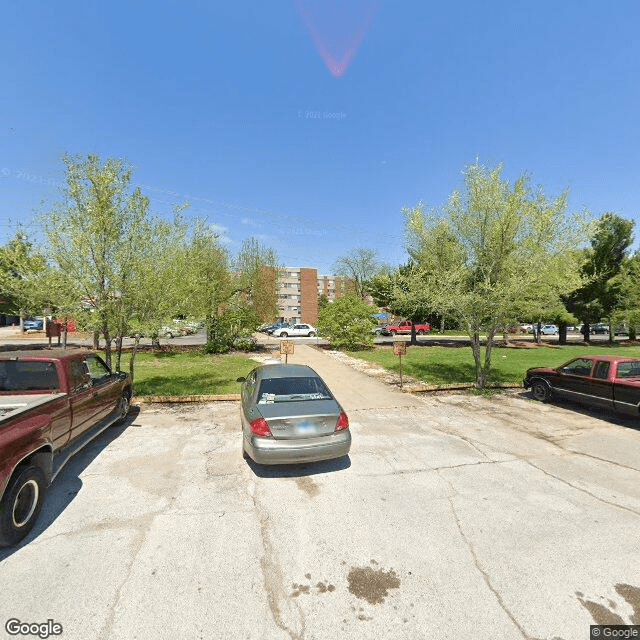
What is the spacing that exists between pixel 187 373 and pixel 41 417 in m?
10.0

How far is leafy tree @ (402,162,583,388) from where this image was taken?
973 centimetres

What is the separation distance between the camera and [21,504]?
11.8 feet

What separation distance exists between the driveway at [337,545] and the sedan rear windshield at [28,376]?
1.49m

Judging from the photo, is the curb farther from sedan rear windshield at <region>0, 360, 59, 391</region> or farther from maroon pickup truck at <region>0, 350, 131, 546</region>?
sedan rear windshield at <region>0, 360, 59, 391</region>

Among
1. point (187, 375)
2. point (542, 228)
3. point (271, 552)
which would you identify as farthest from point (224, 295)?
point (271, 552)

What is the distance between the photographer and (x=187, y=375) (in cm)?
1328

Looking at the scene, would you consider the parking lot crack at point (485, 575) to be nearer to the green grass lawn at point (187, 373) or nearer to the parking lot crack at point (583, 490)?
the parking lot crack at point (583, 490)

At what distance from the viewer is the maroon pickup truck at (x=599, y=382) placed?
23.6ft

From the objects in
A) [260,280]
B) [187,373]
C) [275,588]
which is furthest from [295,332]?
[275,588]

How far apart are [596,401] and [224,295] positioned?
1829 cm

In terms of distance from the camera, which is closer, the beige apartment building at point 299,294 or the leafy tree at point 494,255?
the leafy tree at point 494,255

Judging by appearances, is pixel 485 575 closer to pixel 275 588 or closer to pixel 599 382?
pixel 275 588

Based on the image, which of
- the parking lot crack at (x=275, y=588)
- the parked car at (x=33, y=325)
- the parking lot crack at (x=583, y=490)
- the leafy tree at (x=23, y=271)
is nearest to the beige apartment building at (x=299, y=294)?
the parked car at (x=33, y=325)

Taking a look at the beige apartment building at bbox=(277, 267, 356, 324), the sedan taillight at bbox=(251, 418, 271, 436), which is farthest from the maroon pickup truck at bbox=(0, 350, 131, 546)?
the beige apartment building at bbox=(277, 267, 356, 324)
